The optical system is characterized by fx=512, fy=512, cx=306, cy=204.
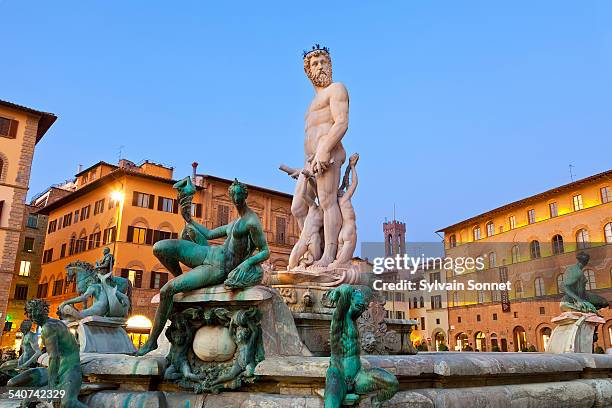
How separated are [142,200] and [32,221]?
59.2 feet

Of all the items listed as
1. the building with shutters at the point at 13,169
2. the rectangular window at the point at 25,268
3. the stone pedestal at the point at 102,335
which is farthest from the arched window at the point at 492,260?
the stone pedestal at the point at 102,335

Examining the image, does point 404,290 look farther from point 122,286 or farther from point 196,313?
point 196,313

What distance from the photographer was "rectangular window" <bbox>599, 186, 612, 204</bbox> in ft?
128

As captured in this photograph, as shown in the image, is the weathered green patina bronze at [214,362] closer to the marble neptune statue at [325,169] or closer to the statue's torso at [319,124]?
the marble neptune statue at [325,169]

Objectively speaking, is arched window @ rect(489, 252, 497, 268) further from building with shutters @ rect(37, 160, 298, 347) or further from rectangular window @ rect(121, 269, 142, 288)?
rectangular window @ rect(121, 269, 142, 288)

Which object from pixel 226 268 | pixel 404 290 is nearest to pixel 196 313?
pixel 226 268

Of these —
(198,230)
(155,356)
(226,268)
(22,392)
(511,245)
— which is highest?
(511,245)

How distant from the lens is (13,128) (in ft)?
104

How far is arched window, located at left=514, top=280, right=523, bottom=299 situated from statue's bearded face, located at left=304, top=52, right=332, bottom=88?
4325 cm

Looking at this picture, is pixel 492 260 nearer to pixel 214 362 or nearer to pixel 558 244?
pixel 558 244

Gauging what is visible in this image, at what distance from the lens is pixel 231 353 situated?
384 cm

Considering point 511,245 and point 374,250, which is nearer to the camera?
point 511,245

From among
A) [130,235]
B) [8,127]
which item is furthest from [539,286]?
[8,127]

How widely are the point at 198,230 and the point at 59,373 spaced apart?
5.08ft
